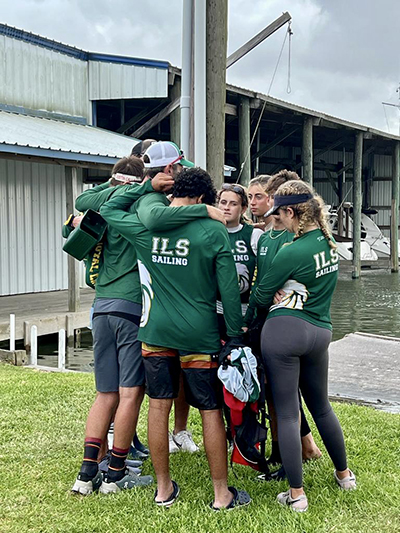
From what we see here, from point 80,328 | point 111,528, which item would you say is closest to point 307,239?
point 111,528

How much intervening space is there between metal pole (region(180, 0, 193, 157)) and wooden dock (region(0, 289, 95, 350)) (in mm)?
6059

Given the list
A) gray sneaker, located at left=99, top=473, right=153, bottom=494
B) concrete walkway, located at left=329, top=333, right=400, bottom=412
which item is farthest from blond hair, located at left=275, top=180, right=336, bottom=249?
concrete walkway, located at left=329, top=333, right=400, bottom=412

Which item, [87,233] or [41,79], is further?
[41,79]

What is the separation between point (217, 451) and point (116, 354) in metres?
0.83

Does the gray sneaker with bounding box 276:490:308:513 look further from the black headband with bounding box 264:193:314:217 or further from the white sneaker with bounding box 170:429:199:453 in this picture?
the black headband with bounding box 264:193:314:217

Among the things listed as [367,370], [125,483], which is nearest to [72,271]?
[367,370]

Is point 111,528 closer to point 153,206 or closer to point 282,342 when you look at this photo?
point 282,342

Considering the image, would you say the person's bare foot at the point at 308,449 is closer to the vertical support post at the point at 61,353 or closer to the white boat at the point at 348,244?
the vertical support post at the point at 61,353

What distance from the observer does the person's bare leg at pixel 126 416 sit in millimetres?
3658

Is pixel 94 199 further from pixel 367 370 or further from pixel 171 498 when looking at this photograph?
pixel 367 370

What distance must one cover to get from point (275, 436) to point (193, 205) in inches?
65.2

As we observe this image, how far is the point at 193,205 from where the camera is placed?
3.42 m

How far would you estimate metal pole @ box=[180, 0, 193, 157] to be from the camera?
5152 millimetres

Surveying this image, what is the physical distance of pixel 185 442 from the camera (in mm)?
4473
